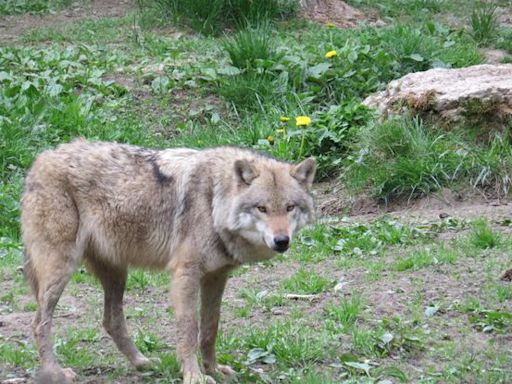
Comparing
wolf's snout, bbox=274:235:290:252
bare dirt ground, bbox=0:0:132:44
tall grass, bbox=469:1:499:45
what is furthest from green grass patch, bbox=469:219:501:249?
bare dirt ground, bbox=0:0:132:44

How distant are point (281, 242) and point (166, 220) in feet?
2.74

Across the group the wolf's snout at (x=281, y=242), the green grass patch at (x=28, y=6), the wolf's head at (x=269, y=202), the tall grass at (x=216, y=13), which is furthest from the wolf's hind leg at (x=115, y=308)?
the green grass patch at (x=28, y=6)

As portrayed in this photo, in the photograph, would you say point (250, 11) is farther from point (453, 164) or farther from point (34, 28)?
point (453, 164)

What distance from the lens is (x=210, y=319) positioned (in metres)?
5.96

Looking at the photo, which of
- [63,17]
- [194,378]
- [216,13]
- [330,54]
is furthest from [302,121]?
[63,17]

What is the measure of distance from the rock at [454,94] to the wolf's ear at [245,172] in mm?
4768

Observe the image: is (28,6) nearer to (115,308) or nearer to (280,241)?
(115,308)

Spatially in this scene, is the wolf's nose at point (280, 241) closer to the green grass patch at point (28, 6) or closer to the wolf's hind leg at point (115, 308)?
the wolf's hind leg at point (115, 308)

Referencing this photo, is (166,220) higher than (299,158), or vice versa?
(166,220)

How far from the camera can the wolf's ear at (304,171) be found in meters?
5.87

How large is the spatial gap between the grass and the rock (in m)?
0.12

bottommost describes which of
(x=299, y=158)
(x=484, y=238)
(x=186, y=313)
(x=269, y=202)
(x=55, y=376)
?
(x=299, y=158)

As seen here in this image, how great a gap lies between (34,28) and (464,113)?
725cm

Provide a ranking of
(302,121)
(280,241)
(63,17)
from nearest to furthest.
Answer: (280,241), (302,121), (63,17)
